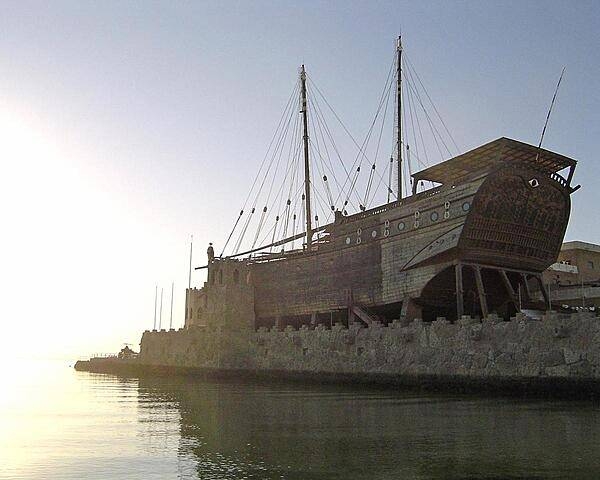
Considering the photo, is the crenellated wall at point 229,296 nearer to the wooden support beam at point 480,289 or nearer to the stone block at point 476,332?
the wooden support beam at point 480,289

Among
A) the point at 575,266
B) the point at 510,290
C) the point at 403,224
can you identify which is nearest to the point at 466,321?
the point at 510,290

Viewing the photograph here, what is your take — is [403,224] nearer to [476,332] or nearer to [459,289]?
[459,289]

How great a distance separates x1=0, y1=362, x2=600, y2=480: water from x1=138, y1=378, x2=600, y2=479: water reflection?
0.04 meters

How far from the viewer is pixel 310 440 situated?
1872 centimetres

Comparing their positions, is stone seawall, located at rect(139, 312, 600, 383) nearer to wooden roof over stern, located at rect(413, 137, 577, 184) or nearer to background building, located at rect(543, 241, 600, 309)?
wooden roof over stern, located at rect(413, 137, 577, 184)

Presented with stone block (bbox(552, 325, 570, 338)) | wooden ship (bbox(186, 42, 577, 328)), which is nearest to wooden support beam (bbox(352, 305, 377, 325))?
wooden ship (bbox(186, 42, 577, 328))

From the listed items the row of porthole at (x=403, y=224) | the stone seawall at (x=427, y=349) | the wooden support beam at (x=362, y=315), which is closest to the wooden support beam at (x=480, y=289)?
the row of porthole at (x=403, y=224)

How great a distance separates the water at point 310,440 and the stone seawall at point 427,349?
11.1ft

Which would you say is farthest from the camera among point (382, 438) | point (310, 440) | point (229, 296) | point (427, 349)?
point (229, 296)

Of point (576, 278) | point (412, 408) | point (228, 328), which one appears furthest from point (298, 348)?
point (576, 278)

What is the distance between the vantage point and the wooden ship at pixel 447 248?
4381 centimetres

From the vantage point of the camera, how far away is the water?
14.5m

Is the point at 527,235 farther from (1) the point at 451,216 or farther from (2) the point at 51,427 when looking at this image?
(2) the point at 51,427

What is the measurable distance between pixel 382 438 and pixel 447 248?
1051 inches
